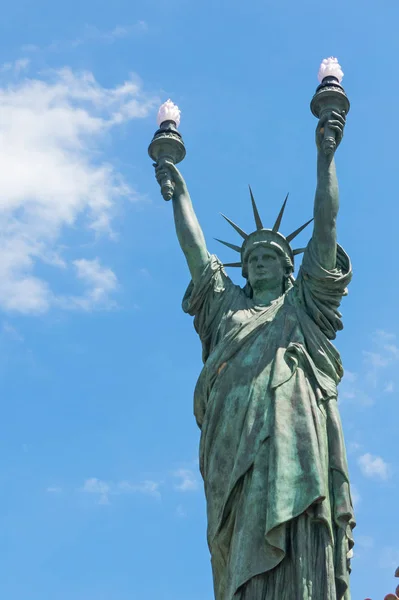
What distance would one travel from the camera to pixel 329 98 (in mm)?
13664

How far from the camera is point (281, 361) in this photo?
1301 centimetres

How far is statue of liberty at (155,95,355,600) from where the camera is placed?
39.1 feet

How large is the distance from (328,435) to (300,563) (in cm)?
140

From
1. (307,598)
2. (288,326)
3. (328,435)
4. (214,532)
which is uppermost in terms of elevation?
(288,326)

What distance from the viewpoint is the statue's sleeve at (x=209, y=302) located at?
13984mm

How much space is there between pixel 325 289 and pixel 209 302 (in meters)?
1.27

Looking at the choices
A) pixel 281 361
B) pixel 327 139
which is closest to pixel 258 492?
pixel 281 361

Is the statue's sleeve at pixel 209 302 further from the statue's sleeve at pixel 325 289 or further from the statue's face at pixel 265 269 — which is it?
the statue's sleeve at pixel 325 289

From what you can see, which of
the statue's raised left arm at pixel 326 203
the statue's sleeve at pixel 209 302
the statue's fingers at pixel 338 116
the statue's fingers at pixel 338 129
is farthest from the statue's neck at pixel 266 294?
the statue's fingers at pixel 338 116

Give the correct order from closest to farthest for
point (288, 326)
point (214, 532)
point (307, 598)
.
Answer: point (307, 598) < point (214, 532) < point (288, 326)

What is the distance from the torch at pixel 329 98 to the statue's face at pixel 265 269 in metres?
1.32

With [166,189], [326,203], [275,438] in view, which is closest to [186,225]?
[166,189]

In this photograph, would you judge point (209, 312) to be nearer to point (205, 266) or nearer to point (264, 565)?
point (205, 266)

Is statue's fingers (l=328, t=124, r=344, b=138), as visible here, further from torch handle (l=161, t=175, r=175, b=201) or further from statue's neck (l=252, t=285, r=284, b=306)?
torch handle (l=161, t=175, r=175, b=201)
